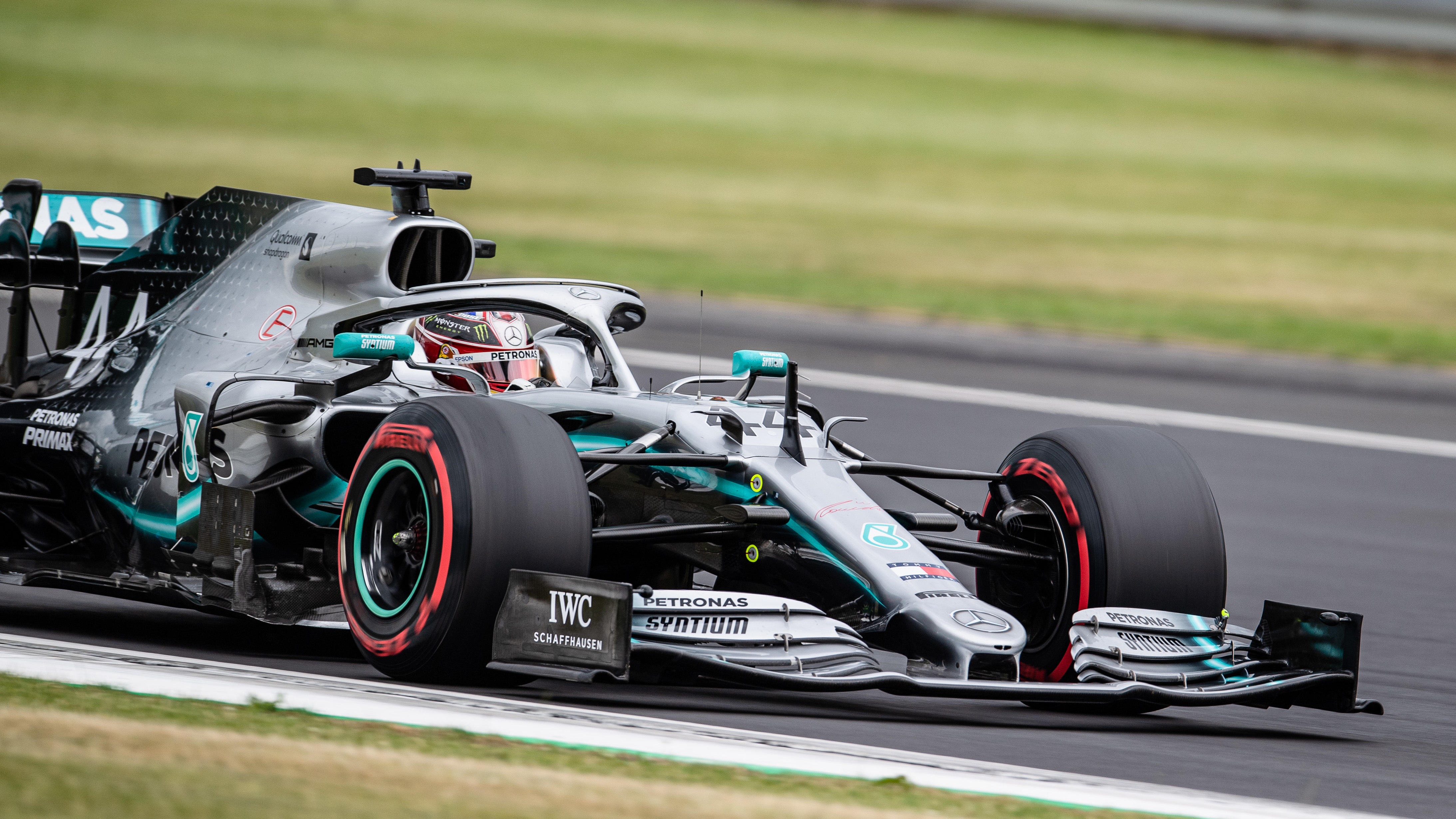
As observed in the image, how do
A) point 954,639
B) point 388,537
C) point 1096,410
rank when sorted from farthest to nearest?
point 1096,410 < point 388,537 < point 954,639

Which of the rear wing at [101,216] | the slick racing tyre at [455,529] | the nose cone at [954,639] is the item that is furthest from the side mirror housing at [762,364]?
the rear wing at [101,216]

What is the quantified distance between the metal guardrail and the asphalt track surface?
29.0 meters

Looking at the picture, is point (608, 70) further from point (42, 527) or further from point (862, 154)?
point (42, 527)

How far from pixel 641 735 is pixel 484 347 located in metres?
2.33

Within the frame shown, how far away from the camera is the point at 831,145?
3531cm

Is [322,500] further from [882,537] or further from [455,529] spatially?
[882,537]

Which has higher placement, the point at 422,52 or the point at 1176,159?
the point at 422,52

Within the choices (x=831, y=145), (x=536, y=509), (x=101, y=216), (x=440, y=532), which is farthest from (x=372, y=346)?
(x=831, y=145)

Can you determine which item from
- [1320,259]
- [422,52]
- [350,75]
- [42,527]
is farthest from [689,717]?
[422,52]

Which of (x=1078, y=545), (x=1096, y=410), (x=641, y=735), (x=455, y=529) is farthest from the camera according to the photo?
(x=1096, y=410)

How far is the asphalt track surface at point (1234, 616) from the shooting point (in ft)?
19.9

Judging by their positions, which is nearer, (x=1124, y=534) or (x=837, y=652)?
(x=837, y=652)

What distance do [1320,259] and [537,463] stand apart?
65.9 ft

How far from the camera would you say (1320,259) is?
971 inches
